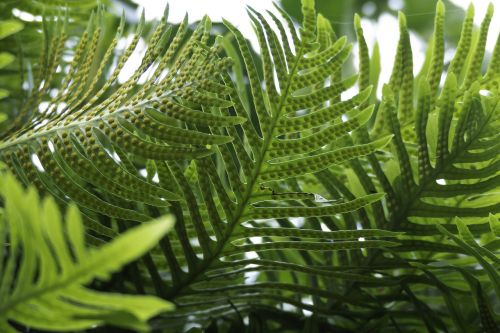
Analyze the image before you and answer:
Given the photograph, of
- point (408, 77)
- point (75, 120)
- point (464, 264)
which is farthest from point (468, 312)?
point (75, 120)

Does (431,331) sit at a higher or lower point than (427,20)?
lower

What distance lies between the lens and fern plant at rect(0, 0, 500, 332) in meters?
0.35

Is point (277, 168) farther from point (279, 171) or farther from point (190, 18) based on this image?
point (190, 18)

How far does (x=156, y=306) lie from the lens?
18 cm

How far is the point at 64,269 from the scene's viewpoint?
0.19m

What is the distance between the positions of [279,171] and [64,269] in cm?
18

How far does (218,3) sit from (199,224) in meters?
0.45

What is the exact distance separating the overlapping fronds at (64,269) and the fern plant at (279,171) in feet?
0.43

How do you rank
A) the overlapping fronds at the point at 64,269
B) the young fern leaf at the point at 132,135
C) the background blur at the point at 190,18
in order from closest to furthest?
the overlapping fronds at the point at 64,269 < the young fern leaf at the point at 132,135 < the background blur at the point at 190,18

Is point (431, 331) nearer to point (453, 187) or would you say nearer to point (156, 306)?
point (453, 187)

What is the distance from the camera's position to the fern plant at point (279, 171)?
35 cm

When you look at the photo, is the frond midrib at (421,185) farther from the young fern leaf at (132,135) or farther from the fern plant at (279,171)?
the young fern leaf at (132,135)

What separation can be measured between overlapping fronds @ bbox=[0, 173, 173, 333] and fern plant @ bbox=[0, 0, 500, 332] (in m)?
0.13

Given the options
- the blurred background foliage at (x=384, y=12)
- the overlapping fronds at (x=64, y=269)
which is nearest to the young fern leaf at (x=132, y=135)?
the overlapping fronds at (x=64, y=269)
